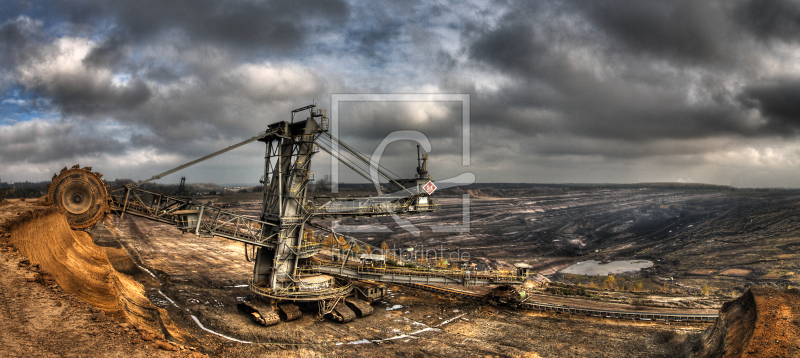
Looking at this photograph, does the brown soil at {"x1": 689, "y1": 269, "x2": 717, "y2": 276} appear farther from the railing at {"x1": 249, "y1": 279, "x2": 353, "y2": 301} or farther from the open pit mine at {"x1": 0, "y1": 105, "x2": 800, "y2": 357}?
the railing at {"x1": 249, "y1": 279, "x2": 353, "y2": 301}

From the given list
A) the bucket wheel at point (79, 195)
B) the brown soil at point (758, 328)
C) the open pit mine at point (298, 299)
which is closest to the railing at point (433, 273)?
the open pit mine at point (298, 299)

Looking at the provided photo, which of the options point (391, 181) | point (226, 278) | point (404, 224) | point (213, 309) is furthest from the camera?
point (404, 224)

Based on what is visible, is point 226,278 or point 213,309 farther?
point 226,278

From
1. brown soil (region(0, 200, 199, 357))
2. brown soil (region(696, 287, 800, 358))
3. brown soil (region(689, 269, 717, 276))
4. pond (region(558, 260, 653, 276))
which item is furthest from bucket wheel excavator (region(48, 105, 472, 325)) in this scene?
brown soil (region(689, 269, 717, 276))

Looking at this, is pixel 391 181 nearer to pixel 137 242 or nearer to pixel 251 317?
pixel 251 317

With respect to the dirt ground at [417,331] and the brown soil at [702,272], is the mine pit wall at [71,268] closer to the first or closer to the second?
the dirt ground at [417,331]

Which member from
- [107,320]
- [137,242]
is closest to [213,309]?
[107,320]
